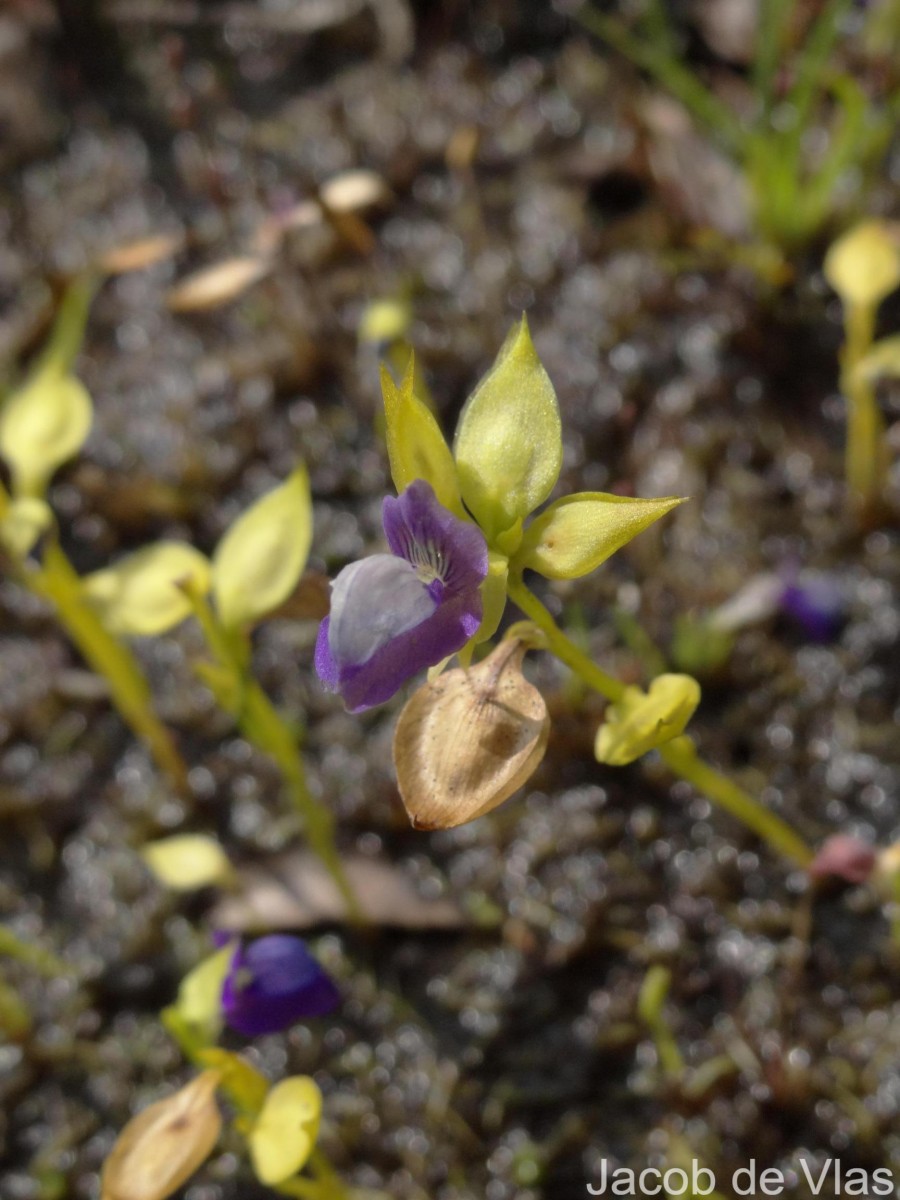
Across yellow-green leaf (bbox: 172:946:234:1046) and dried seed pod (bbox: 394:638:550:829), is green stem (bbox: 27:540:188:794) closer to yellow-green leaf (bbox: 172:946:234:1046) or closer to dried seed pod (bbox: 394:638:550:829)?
yellow-green leaf (bbox: 172:946:234:1046)

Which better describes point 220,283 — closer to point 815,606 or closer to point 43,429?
point 43,429

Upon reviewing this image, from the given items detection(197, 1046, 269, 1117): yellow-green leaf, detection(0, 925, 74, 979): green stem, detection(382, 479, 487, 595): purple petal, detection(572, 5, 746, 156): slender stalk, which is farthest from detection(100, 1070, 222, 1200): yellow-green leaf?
detection(572, 5, 746, 156): slender stalk

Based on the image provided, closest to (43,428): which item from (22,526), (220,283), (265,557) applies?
(22,526)

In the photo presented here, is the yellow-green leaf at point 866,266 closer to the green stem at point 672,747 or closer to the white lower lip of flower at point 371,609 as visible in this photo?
the green stem at point 672,747

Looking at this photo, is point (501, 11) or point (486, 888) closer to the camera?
point (486, 888)

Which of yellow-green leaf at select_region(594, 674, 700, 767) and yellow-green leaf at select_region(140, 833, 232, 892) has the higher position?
yellow-green leaf at select_region(594, 674, 700, 767)

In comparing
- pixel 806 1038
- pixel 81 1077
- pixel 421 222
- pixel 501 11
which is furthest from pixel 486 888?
pixel 501 11

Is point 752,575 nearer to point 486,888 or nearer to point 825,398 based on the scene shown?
point 825,398
